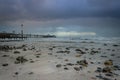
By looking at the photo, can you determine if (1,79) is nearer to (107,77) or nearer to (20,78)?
(20,78)

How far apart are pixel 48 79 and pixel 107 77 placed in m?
3.47

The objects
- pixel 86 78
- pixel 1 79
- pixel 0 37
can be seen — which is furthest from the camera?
pixel 0 37

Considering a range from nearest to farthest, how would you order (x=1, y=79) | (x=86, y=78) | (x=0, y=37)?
(x=1, y=79) < (x=86, y=78) < (x=0, y=37)

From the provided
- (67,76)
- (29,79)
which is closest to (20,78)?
(29,79)

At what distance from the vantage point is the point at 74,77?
843cm

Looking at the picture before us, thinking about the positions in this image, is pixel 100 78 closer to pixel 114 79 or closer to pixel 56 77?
pixel 114 79

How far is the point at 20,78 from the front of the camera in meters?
8.08

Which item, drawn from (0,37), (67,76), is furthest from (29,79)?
(0,37)

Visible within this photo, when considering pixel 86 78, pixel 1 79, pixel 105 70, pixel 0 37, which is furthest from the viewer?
pixel 0 37

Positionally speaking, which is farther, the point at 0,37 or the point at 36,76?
the point at 0,37

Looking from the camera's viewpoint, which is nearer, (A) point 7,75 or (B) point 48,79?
(B) point 48,79

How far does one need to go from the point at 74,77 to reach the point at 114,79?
7.33ft

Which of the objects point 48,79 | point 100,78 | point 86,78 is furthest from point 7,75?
point 100,78

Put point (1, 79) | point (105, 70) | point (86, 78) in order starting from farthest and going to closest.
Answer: point (105, 70) < point (86, 78) < point (1, 79)
